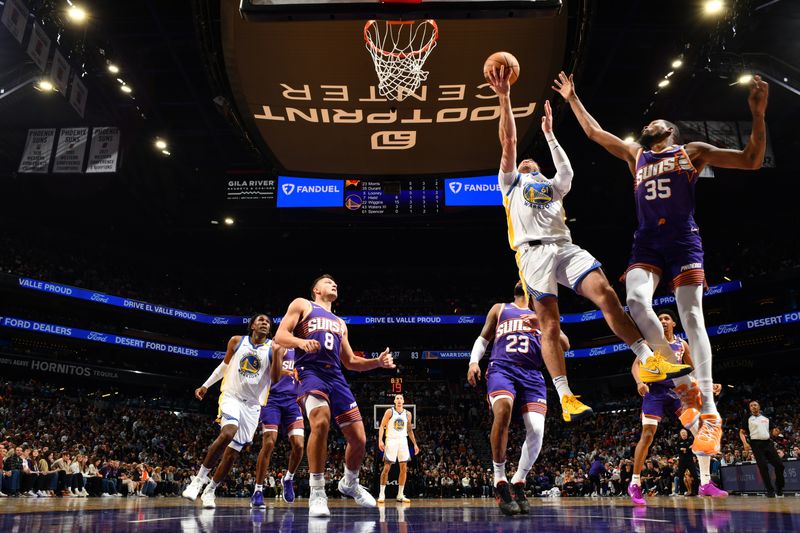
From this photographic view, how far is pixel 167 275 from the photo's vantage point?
37312 millimetres

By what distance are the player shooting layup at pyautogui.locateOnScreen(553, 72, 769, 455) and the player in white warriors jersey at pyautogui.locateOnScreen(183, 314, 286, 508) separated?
4702 mm

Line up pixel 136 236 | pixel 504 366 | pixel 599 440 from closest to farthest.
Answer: pixel 504 366 < pixel 599 440 < pixel 136 236

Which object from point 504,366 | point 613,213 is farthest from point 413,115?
point 613,213

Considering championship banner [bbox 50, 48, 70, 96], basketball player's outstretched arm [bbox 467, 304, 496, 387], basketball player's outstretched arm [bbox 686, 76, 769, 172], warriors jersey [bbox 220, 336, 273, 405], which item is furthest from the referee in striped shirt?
championship banner [bbox 50, 48, 70, 96]

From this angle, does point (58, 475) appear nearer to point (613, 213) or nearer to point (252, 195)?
point (252, 195)

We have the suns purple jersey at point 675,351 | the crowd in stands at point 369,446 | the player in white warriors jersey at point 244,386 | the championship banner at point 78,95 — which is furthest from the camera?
the championship banner at point 78,95

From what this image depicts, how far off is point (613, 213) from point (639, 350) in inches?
1005

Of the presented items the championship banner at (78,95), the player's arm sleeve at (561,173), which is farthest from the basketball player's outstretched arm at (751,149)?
the championship banner at (78,95)

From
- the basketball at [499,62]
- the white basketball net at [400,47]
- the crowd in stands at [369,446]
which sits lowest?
the crowd in stands at [369,446]

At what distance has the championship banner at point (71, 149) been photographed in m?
23.7

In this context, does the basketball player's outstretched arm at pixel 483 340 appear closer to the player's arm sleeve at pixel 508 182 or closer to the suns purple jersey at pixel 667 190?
the player's arm sleeve at pixel 508 182

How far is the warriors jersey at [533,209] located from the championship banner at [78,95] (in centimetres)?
1784

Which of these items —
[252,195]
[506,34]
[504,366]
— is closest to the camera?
[504,366]

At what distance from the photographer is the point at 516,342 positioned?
674cm
